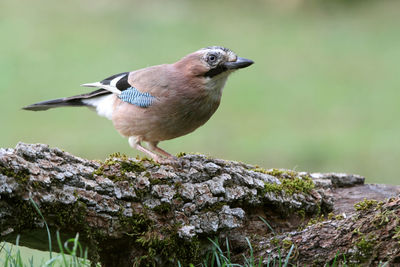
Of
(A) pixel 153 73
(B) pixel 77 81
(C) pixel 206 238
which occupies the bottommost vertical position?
(C) pixel 206 238

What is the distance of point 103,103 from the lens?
6227 mm

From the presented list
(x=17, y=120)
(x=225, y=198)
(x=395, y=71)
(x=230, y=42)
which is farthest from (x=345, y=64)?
(x=225, y=198)

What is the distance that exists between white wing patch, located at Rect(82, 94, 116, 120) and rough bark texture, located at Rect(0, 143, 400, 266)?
1604 mm

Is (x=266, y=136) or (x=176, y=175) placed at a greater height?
(x=266, y=136)

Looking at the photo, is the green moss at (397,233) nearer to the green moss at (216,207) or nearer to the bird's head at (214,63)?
the green moss at (216,207)

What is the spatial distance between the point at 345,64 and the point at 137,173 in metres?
12.3

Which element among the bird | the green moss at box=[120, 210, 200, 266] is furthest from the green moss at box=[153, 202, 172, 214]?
the bird

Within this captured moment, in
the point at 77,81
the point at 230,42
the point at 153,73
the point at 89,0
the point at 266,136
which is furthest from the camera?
the point at 89,0

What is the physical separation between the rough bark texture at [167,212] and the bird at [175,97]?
67 cm

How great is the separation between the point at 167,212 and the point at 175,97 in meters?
1.48

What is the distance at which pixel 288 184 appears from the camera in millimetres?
4988

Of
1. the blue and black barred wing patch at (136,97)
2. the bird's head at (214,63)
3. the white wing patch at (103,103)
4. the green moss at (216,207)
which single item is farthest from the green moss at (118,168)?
the white wing patch at (103,103)

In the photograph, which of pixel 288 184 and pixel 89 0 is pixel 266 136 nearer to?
pixel 288 184

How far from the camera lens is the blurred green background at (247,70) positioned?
439 inches
